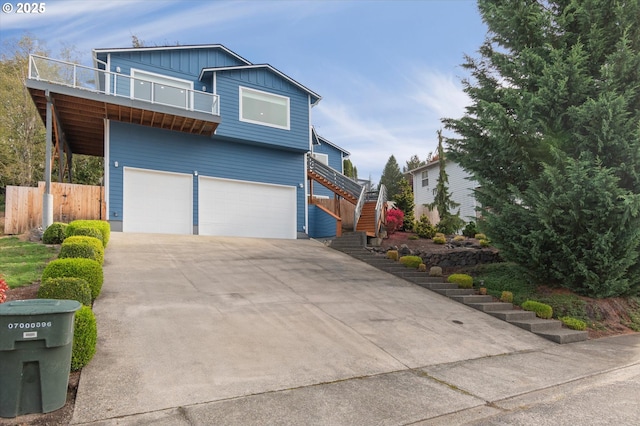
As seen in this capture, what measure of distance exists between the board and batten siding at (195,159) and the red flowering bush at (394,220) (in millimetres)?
4124

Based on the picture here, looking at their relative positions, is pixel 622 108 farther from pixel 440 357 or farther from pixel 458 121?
pixel 440 357

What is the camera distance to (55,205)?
12594mm

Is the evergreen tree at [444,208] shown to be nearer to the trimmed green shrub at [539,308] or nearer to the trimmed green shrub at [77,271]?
the trimmed green shrub at [539,308]

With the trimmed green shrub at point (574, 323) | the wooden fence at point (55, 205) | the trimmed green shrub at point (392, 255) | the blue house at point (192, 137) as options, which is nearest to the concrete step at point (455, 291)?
the trimmed green shrub at point (574, 323)

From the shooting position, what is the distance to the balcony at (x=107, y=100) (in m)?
12.2

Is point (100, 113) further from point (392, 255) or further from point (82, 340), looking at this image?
point (82, 340)

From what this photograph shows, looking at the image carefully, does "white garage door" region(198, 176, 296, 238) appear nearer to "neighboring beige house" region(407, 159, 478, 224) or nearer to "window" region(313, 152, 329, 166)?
"window" region(313, 152, 329, 166)

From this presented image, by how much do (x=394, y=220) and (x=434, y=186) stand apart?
11.6 m

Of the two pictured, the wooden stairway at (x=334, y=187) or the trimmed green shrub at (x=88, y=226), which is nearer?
the trimmed green shrub at (x=88, y=226)

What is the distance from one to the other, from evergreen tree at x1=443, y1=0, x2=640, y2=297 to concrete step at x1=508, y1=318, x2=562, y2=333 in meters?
1.39

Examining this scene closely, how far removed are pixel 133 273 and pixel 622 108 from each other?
10.5m

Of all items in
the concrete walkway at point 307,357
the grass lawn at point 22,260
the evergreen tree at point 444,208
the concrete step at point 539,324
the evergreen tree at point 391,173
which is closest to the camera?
the concrete walkway at point 307,357

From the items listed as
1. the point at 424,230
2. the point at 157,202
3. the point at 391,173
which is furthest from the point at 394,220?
the point at 391,173

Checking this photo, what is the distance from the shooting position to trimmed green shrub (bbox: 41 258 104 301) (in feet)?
17.9
